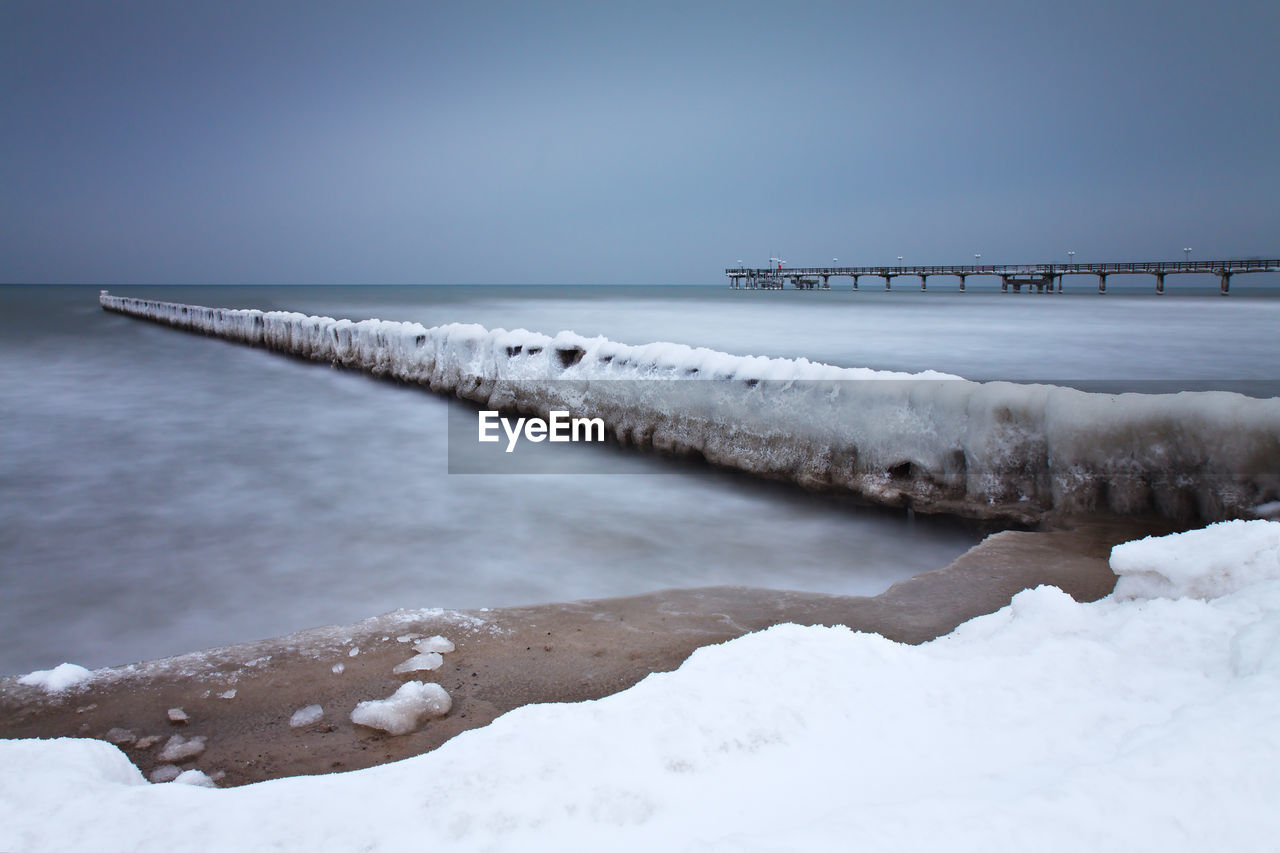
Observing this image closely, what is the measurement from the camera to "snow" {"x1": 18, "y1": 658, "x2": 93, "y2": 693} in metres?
1.99

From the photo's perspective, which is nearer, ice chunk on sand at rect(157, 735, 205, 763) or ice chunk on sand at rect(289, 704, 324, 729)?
ice chunk on sand at rect(157, 735, 205, 763)

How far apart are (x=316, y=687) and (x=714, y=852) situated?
4.49 feet

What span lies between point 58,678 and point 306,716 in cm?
77

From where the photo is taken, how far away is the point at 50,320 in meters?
23.5

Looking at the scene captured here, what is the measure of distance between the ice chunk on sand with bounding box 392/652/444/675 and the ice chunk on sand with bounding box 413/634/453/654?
0.16 ft

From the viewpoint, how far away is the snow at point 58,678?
1.99 metres

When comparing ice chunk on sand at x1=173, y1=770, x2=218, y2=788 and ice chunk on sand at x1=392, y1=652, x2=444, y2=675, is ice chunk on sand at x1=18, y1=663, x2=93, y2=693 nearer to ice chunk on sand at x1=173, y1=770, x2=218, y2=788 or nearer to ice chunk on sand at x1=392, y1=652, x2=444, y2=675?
ice chunk on sand at x1=173, y1=770, x2=218, y2=788

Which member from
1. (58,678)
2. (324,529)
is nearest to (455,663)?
(58,678)

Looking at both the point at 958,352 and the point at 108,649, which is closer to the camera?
the point at 108,649

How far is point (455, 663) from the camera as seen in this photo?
2131 mm

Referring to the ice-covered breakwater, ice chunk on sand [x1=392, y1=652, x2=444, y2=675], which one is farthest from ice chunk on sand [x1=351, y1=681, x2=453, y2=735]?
the ice-covered breakwater

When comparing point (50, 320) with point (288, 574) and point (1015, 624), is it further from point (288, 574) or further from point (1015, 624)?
point (1015, 624)

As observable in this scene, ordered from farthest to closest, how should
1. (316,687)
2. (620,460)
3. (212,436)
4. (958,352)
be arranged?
(958,352) → (212,436) → (620,460) → (316,687)

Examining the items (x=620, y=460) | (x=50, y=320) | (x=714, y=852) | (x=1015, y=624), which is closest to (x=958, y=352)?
(x=620, y=460)
